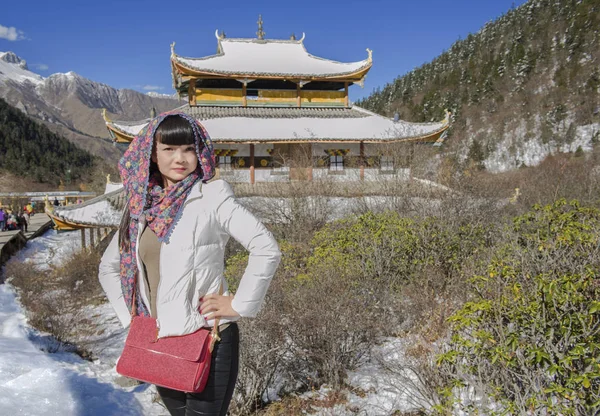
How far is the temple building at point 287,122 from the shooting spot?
14609mm

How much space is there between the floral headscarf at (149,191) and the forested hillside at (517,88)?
152ft

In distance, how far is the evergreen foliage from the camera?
51938 millimetres

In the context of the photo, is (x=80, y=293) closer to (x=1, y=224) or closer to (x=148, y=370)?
(x=1, y=224)

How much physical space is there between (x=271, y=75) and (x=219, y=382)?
15836 millimetres

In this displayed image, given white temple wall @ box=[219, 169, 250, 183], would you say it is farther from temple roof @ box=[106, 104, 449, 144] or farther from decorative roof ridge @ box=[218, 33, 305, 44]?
decorative roof ridge @ box=[218, 33, 305, 44]

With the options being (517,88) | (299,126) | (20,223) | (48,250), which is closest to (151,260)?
(299,126)

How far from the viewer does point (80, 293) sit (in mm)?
12445

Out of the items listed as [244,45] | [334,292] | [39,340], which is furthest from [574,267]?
[244,45]

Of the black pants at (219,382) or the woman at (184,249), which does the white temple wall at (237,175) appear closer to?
the woman at (184,249)

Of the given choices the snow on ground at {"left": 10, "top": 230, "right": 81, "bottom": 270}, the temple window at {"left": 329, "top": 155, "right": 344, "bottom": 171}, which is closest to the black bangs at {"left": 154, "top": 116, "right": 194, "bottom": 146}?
the temple window at {"left": 329, "top": 155, "right": 344, "bottom": 171}

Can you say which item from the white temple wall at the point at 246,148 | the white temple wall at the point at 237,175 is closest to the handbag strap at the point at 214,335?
the white temple wall at the point at 237,175

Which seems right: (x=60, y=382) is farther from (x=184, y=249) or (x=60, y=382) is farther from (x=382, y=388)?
(x=382, y=388)

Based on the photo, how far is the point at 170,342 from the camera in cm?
149

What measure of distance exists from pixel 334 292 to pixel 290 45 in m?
16.9
